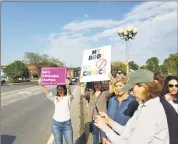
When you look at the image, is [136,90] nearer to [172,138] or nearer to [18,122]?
[172,138]

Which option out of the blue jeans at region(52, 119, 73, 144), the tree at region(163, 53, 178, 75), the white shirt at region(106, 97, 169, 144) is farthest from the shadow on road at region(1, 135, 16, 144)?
the tree at region(163, 53, 178, 75)

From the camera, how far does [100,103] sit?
594 centimetres

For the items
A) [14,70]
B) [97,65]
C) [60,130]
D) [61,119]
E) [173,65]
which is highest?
[173,65]

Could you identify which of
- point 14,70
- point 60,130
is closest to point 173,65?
point 14,70

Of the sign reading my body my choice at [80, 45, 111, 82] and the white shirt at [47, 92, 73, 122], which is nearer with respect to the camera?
the sign reading my body my choice at [80, 45, 111, 82]

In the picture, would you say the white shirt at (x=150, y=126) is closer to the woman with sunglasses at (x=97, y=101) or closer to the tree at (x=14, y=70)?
the woman with sunglasses at (x=97, y=101)

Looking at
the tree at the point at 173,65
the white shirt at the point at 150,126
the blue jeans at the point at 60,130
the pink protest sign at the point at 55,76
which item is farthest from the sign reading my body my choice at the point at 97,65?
the tree at the point at 173,65

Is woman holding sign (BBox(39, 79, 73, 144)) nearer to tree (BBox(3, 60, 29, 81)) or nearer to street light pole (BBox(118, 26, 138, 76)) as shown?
street light pole (BBox(118, 26, 138, 76))

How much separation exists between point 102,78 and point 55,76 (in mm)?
940

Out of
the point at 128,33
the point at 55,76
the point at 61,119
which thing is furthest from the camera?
the point at 128,33

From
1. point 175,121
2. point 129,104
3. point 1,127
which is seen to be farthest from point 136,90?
point 1,127

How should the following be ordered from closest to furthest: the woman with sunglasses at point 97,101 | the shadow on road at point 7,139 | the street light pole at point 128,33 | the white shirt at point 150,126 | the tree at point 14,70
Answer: the white shirt at point 150,126 < the woman with sunglasses at point 97,101 < the shadow on road at point 7,139 < the street light pole at point 128,33 < the tree at point 14,70

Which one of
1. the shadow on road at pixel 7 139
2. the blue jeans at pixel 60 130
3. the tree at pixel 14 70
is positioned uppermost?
the tree at pixel 14 70

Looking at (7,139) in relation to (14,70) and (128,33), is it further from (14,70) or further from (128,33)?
(14,70)
